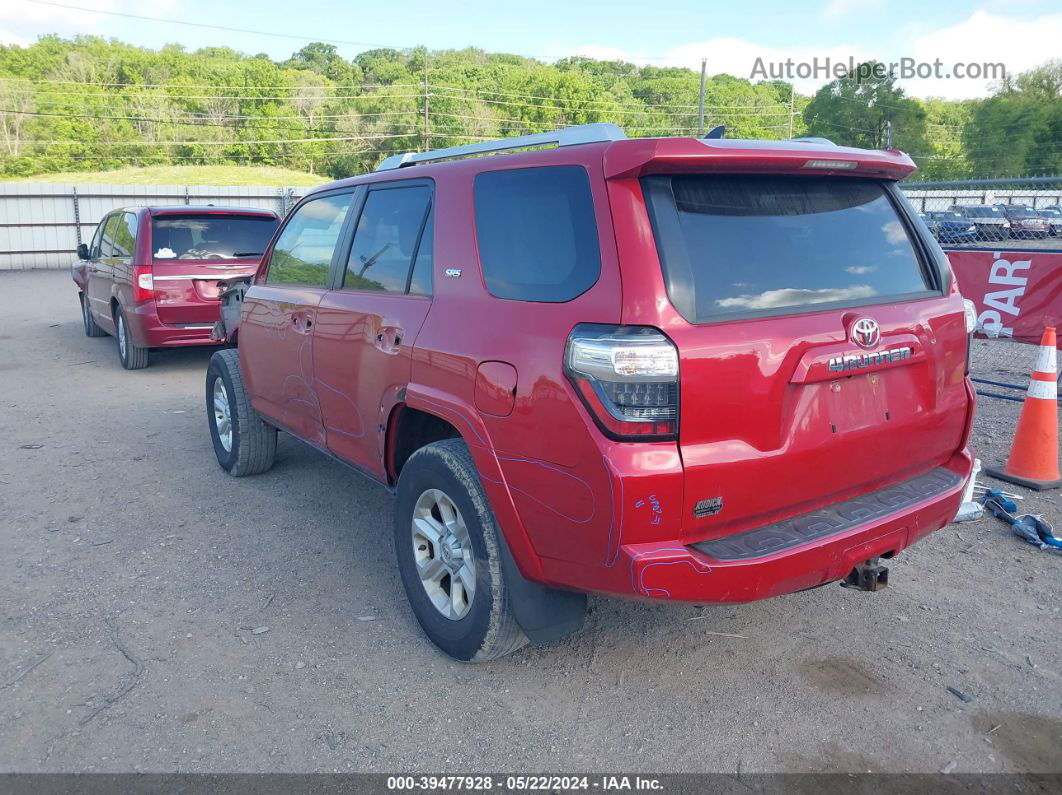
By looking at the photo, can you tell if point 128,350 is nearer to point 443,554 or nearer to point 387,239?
point 387,239

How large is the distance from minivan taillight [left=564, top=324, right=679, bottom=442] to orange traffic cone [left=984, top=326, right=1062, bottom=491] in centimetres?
375

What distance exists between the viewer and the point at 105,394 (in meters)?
8.25

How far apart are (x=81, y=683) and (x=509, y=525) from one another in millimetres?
1809

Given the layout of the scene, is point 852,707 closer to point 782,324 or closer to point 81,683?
point 782,324

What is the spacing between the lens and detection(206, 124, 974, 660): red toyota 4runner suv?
2.48 m

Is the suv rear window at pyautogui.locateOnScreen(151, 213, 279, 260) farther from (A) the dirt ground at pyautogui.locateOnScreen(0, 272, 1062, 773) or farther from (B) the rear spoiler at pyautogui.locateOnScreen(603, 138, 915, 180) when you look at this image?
(B) the rear spoiler at pyautogui.locateOnScreen(603, 138, 915, 180)

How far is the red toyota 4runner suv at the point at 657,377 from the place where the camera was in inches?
97.5

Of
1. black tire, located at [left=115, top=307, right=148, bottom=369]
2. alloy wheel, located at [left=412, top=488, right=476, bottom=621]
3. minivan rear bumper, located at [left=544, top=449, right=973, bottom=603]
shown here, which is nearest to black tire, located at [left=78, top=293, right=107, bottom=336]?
black tire, located at [left=115, top=307, right=148, bottom=369]

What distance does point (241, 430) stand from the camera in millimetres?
5344

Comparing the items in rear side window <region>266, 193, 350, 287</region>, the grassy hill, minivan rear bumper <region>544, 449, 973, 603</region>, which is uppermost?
the grassy hill

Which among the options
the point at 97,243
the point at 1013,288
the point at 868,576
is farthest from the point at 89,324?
the point at 868,576

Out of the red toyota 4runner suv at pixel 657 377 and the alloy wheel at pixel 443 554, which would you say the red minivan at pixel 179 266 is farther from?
the alloy wheel at pixel 443 554

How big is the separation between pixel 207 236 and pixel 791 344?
7899 millimetres

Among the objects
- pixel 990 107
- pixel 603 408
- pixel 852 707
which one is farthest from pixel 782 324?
pixel 990 107
